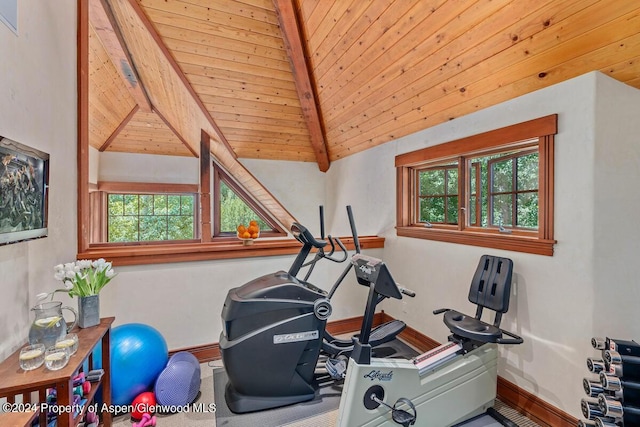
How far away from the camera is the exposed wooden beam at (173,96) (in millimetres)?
2813

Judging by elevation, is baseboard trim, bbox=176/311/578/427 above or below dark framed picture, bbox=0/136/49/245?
below

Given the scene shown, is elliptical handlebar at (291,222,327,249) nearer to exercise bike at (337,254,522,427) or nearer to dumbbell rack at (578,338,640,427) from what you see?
exercise bike at (337,254,522,427)

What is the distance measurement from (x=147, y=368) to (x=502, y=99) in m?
3.01

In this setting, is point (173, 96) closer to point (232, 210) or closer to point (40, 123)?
point (232, 210)

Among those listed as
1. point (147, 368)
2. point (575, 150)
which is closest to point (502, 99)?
point (575, 150)

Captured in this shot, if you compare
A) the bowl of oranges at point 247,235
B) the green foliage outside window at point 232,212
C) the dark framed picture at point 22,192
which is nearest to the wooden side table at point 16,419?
the dark framed picture at point 22,192

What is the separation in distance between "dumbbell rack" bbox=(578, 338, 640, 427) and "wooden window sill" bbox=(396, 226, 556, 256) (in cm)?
56

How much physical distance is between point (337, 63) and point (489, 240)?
2184 mm

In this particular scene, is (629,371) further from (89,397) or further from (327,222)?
(327,222)

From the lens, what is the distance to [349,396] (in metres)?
1.58

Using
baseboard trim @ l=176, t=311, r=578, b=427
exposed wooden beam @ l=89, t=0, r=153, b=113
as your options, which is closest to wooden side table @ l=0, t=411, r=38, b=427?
baseboard trim @ l=176, t=311, r=578, b=427

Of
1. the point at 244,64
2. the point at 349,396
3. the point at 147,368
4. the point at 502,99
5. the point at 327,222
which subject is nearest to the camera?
the point at 349,396

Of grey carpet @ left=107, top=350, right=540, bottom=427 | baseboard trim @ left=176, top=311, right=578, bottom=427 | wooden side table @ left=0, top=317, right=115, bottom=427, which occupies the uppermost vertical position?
wooden side table @ left=0, top=317, right=115, bottom=427

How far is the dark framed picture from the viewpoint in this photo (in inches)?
46.3
